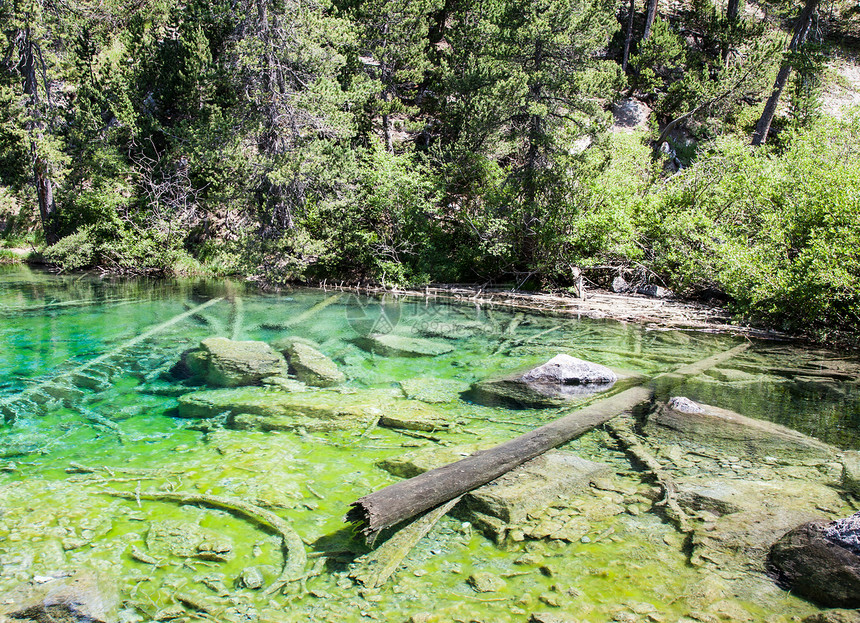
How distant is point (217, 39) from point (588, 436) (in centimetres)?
2312

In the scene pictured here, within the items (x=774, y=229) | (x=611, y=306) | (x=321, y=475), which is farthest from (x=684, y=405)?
(x=611, y=306)

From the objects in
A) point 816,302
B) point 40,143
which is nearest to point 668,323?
point 816,302

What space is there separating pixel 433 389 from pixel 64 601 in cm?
546

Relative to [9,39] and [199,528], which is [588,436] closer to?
[199,528]

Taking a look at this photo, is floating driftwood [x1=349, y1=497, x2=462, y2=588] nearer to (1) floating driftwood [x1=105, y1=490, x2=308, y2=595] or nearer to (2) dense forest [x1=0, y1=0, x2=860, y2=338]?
(1) floating driftwood [x1=105, y1=490, x2=308, y2=595]

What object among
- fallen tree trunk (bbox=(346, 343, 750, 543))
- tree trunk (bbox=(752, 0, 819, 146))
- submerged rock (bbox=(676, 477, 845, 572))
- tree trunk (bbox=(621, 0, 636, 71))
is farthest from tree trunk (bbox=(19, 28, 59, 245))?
tree trunk (bbox=(752, 0, 819, 146))

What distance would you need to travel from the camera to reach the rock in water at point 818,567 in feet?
11.8

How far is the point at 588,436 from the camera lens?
6.46m

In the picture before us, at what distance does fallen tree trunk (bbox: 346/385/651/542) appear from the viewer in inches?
170

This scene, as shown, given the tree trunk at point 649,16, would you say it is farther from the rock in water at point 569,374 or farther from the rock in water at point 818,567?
the rock in water at point 818,567

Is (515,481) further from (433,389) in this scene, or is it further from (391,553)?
(433,389)

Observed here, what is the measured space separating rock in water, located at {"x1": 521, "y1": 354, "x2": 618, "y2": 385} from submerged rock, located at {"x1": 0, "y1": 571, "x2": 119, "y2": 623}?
20.0ft

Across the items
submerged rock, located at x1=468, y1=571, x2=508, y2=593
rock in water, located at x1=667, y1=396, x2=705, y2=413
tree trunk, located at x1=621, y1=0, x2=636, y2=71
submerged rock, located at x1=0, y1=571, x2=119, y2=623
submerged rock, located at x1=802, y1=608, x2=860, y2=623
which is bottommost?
submerged rock, located at x1=0, y1=571, x2=119, y2=623

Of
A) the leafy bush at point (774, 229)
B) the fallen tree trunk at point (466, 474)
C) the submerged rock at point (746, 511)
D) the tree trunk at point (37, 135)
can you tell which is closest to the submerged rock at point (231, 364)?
the fallen tree trunk at point (466, 474)
